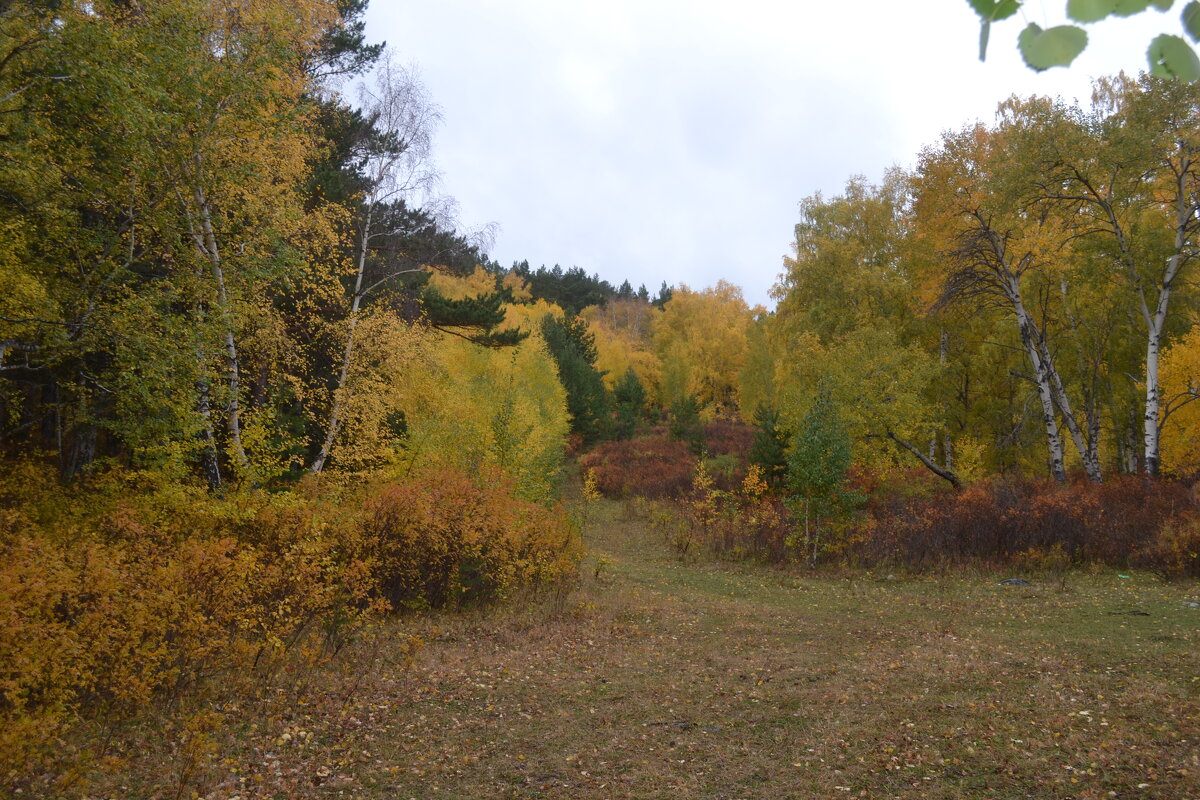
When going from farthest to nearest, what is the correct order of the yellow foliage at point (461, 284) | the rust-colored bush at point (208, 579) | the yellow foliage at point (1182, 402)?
the yellow foliage at point (461, 284) < the yellow foliage at point (1182, 402) < the rust-colored bush at point (208, 579)

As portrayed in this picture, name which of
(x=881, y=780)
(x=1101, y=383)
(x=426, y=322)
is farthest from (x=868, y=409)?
(x=881, y=780)

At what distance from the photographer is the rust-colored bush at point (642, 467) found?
27.4m

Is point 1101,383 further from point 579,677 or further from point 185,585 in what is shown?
point 185,585

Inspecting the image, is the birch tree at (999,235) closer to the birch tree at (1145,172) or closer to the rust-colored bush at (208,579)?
the birch tree at (1145,172)

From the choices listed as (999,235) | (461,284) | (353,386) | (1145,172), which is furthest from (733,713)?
(461,284)

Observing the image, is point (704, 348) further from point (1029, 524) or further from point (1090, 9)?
point (1090, 9)

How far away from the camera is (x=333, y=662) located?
764 centimetres

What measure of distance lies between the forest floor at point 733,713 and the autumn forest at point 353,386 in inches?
21.6

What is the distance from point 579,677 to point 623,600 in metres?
4.22

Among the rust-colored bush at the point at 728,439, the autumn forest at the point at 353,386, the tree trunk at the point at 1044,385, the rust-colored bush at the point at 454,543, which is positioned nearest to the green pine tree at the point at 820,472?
the autumn forest at the point at 353,386

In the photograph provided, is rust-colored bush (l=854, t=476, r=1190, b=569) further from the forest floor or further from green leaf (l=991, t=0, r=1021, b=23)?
green leaf (l=991, t=0, r=1021, b=23)

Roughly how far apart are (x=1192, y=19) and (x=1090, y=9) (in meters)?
0.21

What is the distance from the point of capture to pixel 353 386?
44.0 feet

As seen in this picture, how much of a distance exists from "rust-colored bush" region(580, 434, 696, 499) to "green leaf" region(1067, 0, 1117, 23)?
78.7ft
